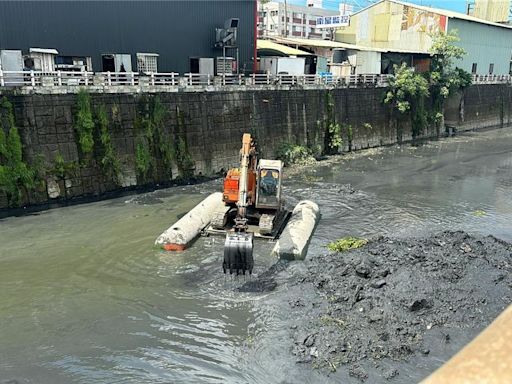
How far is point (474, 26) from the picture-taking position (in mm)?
51000

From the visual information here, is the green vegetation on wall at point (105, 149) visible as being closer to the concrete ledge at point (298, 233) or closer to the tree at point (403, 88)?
the concrete ledge at point (298, 233)

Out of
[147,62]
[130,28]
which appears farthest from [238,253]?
[130,28]

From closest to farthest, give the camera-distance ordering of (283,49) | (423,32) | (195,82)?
(195,82) < (283,49) < (423,32)

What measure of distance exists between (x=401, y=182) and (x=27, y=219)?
63.6 feet

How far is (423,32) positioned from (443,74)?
22.9 feet

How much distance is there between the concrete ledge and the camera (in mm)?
15203

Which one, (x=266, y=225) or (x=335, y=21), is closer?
(x=266, y=225)

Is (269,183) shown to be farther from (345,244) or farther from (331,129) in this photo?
(331,129)

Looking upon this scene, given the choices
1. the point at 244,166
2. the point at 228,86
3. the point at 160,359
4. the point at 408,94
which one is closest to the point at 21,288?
the point at 160,359

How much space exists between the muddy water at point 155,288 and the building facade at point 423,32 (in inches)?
1060

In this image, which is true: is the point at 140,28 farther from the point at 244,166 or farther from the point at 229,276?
the point at 229,276

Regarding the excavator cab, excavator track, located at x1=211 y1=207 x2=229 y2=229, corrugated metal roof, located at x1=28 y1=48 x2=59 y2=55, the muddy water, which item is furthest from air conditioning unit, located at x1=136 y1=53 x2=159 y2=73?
the excavator cab

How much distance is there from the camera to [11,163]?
762 inches

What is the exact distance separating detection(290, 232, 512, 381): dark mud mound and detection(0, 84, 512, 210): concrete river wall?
11.8 metres
